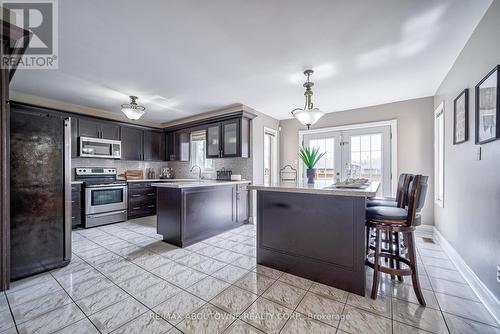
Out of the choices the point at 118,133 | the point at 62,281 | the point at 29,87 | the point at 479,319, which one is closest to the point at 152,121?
the point at 118,133

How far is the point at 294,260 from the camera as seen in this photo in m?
2.26

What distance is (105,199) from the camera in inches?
165

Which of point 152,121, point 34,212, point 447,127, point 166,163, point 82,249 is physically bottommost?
point 82,249

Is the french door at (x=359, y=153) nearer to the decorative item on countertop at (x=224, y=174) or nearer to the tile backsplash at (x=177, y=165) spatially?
the tile backsplash at (x=177, y=165)

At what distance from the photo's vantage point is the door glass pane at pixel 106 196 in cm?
404

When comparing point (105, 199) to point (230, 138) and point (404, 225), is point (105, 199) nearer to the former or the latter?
point (230, 138)

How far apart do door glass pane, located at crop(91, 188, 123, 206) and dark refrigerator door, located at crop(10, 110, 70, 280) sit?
181 centimetres

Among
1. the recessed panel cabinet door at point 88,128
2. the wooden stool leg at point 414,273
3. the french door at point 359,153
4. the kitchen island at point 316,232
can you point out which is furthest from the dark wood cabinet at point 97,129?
the wooden stool leg at point 414,273

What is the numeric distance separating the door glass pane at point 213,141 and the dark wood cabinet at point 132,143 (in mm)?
1856

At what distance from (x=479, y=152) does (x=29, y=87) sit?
19.2ft

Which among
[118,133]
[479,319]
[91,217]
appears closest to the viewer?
[479,319]

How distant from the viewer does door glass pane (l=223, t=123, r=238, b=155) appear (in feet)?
14.1

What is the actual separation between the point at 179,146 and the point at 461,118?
5.23m

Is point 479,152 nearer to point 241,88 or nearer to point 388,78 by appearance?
point 388,78
